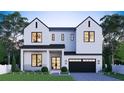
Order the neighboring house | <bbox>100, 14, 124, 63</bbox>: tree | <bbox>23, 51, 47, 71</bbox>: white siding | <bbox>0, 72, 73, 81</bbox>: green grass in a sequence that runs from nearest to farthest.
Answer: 1. <bbox>0, 72, 73, 81</bbox>: green grass
2. <bbox>100, 14, 124, 63</bbox>: tree
3. <bbox>23, 51, 47, 71</bbox>: white siding
4. the neighboring house

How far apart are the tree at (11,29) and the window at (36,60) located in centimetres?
172

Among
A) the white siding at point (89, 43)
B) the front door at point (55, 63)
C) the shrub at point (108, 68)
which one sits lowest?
the shrub at point (108, 68)

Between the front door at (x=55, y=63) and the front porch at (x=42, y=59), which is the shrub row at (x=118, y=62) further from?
the front door at (x=55, y=63)

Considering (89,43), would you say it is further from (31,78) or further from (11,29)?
(31,78)

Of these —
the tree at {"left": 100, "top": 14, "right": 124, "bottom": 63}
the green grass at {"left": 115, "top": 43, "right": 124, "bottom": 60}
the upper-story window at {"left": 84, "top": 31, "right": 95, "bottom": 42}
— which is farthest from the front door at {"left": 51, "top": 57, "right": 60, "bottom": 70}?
the green grass at {"left": 115, "top": 43, "right": 124, "bottom": 60}

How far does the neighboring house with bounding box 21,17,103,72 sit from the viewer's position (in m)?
35.5

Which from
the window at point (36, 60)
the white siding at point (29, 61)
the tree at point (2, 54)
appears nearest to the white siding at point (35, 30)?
the white siding at point (29, 61)

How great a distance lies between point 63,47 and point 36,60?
249 cm

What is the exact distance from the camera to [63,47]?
123 ft

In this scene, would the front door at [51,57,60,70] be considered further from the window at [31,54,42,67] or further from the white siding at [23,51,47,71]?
the window at [31,54,42,67]

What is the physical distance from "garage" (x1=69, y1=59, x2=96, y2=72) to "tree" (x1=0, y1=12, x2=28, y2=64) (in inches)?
179

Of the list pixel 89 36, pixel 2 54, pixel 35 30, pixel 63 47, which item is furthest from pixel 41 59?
pixel 89 36

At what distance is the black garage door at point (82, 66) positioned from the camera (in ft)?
114

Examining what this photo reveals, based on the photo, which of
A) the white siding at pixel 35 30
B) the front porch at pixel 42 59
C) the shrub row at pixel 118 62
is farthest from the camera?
the white siding at pixel 35 30
